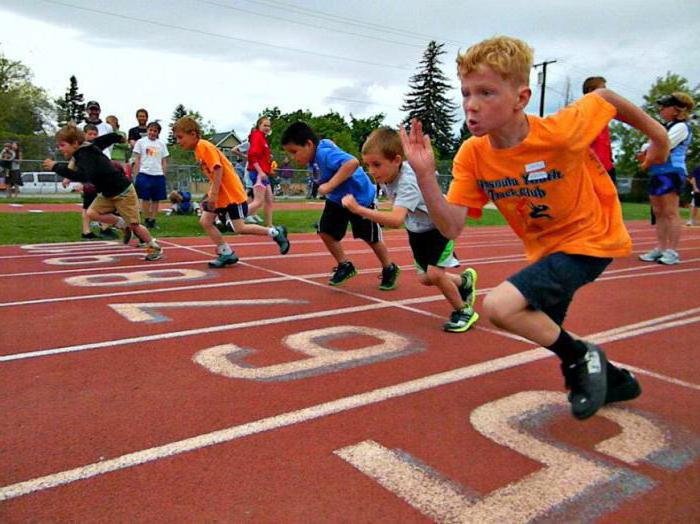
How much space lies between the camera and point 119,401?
3031 mm

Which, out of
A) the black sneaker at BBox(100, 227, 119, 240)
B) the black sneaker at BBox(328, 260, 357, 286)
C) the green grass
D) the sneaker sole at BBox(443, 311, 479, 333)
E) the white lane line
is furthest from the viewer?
the black sneaker at BBox(100, 227, 119, 240)

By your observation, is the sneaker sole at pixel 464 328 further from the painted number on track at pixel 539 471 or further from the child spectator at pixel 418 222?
the painted number on track at pixel 539 471

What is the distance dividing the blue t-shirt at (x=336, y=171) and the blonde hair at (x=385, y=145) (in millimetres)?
1256

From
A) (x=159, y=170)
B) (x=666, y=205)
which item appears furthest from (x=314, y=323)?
(x=159, y=170)

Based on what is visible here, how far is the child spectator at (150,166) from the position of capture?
35.8 ft

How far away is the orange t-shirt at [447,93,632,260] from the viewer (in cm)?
270

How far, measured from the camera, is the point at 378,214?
4258 millimetres

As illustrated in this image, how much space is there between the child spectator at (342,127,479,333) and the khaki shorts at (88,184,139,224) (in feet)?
14.6

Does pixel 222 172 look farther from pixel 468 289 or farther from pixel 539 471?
pixel 539 471

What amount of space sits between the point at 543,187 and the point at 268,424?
69.4 inches

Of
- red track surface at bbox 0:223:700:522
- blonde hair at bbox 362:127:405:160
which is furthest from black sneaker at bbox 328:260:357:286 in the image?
blonde hair at bbox 362:127:405:160

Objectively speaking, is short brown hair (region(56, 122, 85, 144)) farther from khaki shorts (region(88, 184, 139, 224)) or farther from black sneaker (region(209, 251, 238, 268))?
black sneaker (region(209, 251, 238, 268))

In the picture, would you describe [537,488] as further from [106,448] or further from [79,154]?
[79,154]

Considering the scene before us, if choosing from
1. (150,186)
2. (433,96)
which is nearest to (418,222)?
(150,186)
